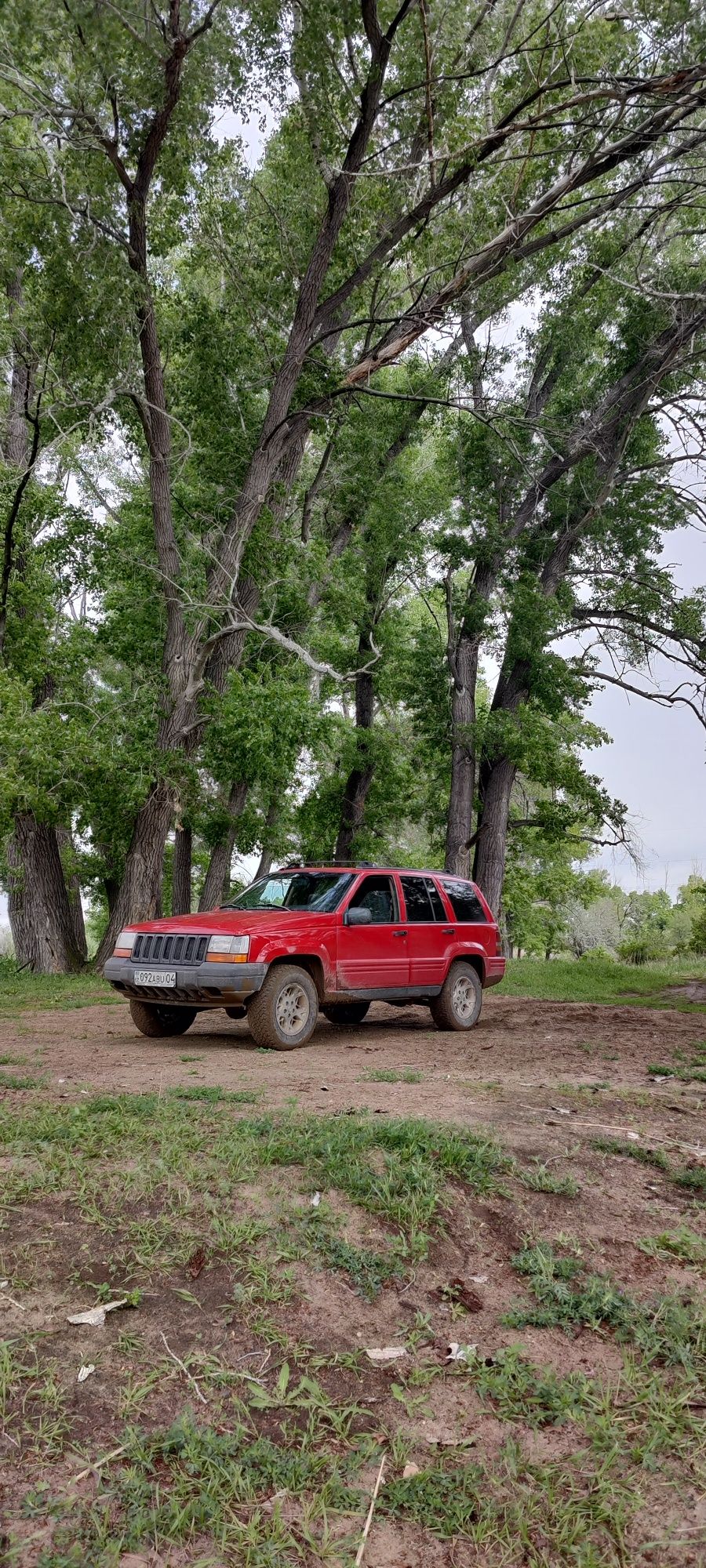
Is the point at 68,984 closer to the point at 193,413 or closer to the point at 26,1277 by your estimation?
the point at 193,413

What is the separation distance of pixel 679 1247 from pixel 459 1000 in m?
7.32

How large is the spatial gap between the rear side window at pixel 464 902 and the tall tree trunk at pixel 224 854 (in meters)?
9.69

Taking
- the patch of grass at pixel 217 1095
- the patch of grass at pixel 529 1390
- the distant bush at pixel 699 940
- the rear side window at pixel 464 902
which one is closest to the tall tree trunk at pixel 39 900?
the rear side window at pixel 464 902

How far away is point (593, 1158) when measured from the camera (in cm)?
511

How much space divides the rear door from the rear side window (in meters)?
0.27

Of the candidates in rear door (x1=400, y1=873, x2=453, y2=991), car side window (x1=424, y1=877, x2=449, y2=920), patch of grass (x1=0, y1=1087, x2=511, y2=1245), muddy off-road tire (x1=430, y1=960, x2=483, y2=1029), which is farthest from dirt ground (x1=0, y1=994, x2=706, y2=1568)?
car side window (x1=424, y1=877, x2=449, y2=920)

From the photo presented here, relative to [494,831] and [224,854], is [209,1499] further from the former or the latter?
[494,831]

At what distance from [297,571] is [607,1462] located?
16556 millimetres

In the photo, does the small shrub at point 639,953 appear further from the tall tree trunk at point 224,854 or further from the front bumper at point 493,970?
the front bumper at point 493,970

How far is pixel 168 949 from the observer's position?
8.95 metres

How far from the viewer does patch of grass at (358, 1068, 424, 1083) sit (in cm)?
718

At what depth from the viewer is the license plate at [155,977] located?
868 cm

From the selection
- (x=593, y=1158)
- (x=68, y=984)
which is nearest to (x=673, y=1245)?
(x=593, y=1158)

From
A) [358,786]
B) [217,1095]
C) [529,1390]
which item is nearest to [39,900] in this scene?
[358,786]
